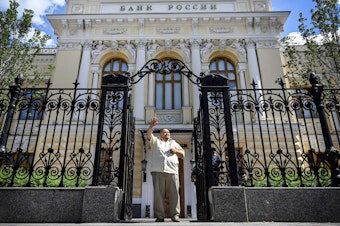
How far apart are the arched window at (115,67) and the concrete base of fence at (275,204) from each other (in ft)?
39.1

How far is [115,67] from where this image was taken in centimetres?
1563

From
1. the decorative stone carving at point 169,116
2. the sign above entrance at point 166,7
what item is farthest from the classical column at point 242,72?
the sign above entrance at point 166,7

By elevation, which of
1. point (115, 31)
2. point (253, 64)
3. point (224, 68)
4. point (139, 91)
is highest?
point (115, 31)

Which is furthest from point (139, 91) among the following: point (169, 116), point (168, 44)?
point (168, 44)

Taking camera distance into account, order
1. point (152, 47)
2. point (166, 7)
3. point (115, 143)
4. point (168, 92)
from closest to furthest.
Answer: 1. point (115, 143)
2. point (168, 92)
3. point (152, 47)
4. point (166, 7)

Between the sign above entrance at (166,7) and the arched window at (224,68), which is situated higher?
the sign above entrance at (166,7)

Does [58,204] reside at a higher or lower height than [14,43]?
lower

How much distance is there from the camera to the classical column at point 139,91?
547 inches

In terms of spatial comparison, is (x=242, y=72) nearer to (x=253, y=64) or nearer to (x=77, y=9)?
(x=253, y=64)

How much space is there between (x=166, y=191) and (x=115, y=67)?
460 inches

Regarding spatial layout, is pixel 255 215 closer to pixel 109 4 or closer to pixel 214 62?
pixel 214 62

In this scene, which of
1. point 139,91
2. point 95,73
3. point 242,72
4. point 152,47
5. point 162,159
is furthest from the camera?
point 152,47

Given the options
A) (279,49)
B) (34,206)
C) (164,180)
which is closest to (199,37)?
(279,49)

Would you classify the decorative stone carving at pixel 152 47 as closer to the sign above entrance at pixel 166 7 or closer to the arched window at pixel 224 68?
the sign above entrance at pixel 166 7
